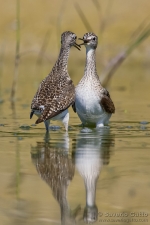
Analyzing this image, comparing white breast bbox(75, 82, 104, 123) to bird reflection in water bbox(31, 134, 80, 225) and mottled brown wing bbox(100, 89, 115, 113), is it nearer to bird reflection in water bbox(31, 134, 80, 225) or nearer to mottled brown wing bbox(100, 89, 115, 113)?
mottled brown wing bbox(100, 89, 115, 113)

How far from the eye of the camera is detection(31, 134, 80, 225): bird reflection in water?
6.51 meters

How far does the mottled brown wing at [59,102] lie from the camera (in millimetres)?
10445

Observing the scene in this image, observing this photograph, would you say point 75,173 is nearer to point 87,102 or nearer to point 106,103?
point 87,102

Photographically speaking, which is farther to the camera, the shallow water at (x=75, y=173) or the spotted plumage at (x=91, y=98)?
the spotted plumage at (x=91, y=98)

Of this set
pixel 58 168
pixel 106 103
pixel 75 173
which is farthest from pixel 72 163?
pixel 106 103

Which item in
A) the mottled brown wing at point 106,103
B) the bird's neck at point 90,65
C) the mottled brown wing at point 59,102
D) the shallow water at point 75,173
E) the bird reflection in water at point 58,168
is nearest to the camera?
the shallow water at point 75,173

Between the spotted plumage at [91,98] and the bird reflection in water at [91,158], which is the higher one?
the spotted plumage at [91,98]

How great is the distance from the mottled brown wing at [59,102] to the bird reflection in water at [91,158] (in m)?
0.47

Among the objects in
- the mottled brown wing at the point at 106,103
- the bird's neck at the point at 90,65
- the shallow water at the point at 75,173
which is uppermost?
the bird's neck at the point at 90,65

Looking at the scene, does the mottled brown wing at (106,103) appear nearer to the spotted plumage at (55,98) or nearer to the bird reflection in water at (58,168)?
the spotted plumage at (55,98)

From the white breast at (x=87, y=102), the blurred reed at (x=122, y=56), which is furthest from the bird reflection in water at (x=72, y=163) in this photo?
the blurred reed at (x=122, y=56)

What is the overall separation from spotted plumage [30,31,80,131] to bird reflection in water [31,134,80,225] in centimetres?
40

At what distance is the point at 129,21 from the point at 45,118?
1819 centimetres

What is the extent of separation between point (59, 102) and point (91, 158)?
7.34 feet
